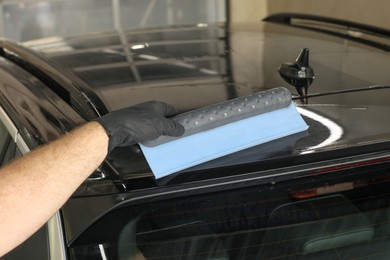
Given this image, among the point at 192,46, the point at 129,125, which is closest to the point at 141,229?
the point at 129,125

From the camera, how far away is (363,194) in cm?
122

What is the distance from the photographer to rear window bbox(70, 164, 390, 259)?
42.7 inches

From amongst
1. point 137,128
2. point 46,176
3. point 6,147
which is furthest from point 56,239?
point 6,147

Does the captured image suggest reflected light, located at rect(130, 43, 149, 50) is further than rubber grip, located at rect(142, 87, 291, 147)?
Yes

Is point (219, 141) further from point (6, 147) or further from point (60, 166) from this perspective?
point (6, 147)

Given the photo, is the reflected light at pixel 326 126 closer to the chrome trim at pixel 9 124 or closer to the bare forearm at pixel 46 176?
the bare forearm at pixel 46 176

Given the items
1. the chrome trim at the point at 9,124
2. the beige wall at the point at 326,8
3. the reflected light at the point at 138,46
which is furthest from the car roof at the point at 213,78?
the beige wall at the point at 326,8

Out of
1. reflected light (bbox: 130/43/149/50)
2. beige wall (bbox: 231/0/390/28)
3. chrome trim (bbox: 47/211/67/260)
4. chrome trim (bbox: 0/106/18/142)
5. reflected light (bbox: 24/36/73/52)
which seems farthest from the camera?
beige wall (bbox: 231/0/390/28)

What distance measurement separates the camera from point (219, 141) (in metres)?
1.13

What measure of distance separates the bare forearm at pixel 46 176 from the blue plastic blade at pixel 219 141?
10 centimetres

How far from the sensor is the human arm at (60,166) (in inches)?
42.5

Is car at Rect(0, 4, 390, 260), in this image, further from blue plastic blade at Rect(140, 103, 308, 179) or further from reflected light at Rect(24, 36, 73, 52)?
reflected light at Rect(24, 36, 73, 52)

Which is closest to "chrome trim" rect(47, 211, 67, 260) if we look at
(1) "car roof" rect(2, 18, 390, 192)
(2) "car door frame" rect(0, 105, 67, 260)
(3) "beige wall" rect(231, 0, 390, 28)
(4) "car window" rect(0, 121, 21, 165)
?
(2) "car door frame" rect(0, 105, 67, 260)

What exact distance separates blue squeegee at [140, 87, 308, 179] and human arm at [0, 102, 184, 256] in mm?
30
